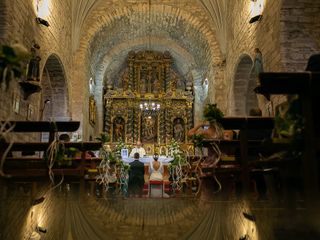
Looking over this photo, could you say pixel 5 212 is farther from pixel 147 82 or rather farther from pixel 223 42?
pixel 147 82

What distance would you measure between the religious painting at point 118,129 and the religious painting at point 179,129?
2748 millimetres

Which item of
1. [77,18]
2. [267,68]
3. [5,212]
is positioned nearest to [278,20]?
[267,68]

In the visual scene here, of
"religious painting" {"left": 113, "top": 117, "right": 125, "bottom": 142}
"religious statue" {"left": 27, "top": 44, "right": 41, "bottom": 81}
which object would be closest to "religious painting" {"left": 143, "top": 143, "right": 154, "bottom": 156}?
"religious painting" {"left": 113, "top": 117, "right": 125, "bottom": 142}

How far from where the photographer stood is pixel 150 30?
17.4 meters

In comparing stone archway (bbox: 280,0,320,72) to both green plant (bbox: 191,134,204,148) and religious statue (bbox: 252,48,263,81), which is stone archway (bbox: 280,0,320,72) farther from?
green plant (bbox: 191,134,204,148)

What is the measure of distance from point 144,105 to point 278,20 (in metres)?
11.6

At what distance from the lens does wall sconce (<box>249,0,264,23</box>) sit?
8973 mm

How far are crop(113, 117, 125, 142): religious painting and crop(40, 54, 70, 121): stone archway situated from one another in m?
5.94

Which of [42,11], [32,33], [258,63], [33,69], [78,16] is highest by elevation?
[78,16]

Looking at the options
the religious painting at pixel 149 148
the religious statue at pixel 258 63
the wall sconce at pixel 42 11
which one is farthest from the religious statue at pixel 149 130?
the religious statue at pixel 258 63

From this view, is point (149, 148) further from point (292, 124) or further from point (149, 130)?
point (292, 124)

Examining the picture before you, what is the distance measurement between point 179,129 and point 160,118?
1170 millimetres

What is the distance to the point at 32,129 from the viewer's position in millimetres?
5574

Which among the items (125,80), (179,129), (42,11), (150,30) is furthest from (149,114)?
(42,11)
